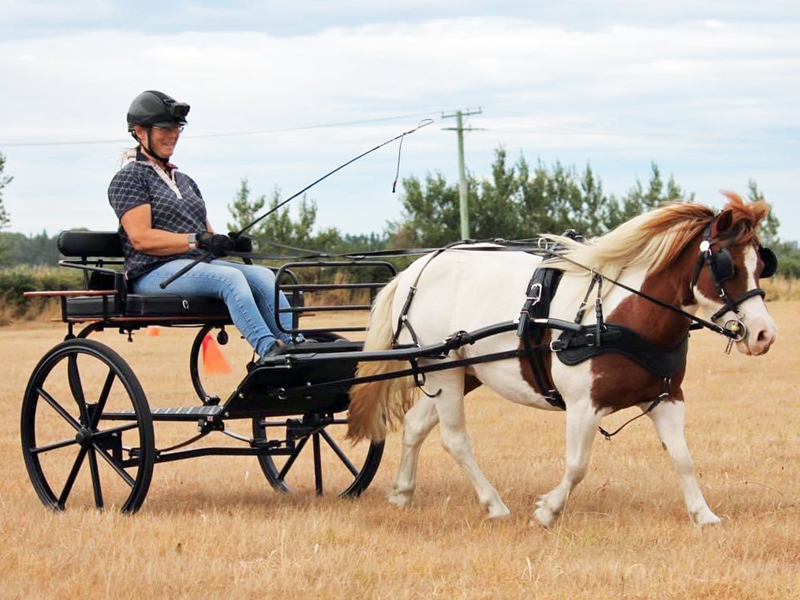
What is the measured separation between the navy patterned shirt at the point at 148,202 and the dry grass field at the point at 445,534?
147 cm

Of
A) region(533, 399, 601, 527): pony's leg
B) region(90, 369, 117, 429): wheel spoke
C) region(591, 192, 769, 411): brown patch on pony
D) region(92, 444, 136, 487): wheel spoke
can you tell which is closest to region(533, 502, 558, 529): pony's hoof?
region(533, 399, 601, 527): pony's leg

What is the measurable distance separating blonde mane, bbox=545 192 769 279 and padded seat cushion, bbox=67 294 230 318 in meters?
2.05

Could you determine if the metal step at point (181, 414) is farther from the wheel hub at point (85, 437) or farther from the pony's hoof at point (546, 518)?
the pony's hoof at point (546, 518)

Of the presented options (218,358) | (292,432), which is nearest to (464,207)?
(218,358)

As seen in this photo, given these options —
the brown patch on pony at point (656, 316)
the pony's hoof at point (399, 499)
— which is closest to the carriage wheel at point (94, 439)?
the pony's hoof at point (399, 499)

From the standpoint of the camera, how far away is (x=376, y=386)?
714cm

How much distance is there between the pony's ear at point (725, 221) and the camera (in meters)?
5.76

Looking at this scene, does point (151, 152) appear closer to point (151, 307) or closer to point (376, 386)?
point (151, 307)

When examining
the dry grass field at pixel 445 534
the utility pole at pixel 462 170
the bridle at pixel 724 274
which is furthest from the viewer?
the utility pole at pixel 462 170

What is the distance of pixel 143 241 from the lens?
22.5ft

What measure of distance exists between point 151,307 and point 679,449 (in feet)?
9.97

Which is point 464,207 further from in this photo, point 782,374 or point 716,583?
point 716,583

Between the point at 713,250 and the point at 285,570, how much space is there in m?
2.55

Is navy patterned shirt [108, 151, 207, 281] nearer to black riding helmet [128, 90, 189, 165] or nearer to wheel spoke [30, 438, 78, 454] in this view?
black riding helmet [128, 90, 189, 165]
